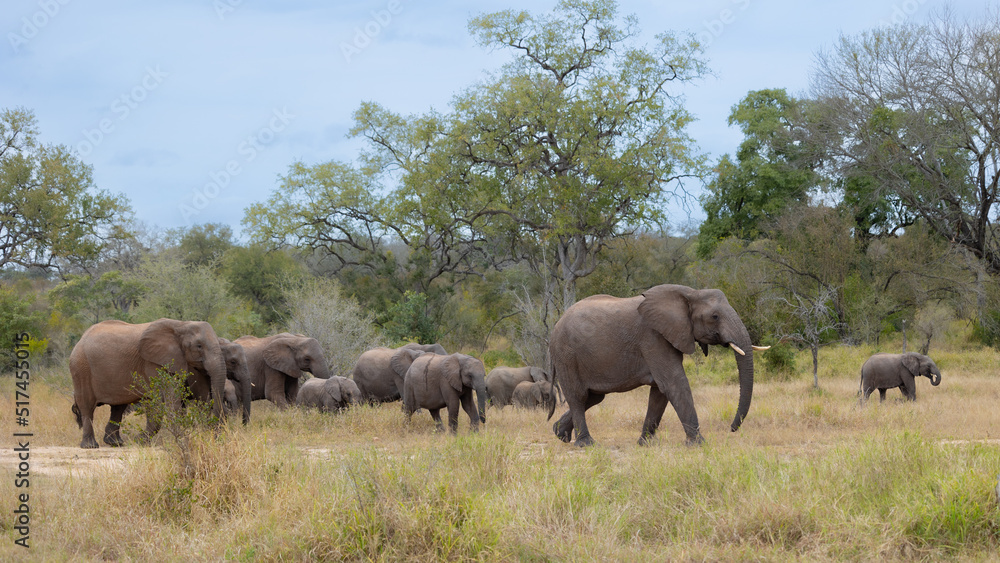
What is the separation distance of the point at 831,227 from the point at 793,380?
14.5m

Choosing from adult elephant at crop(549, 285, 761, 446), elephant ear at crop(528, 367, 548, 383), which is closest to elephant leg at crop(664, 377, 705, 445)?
adult elephant at crop(549, 285, 761, 446)

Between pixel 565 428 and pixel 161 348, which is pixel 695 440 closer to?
pixel 565 428

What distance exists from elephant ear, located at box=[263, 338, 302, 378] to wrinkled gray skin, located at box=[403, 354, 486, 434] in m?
3.90

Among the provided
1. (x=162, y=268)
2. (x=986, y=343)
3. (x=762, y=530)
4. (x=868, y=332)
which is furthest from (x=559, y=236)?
(x=762, y=530)

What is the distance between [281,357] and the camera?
16844 mm

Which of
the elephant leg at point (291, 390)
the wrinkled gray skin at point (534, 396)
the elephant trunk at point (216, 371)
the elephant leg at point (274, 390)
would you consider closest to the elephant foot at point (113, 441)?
the elephant trunk at point (216, 371)

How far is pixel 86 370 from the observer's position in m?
12.8

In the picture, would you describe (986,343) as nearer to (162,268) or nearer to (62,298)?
(162,268)

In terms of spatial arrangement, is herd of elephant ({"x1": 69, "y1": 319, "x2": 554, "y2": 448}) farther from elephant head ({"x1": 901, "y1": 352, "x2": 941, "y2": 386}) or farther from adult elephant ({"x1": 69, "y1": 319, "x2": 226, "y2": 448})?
elephant head ({"x1": 901, "y1": 352, "x2": 941, "y2": 386})

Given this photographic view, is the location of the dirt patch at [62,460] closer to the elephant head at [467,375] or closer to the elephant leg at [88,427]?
the elephant leg at [88,427]

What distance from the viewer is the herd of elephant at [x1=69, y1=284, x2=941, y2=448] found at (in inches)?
422

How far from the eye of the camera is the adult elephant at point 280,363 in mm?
16812

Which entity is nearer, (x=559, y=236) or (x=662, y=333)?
(x=662, y=333)

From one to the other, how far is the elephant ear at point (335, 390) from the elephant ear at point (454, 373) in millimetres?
2855
